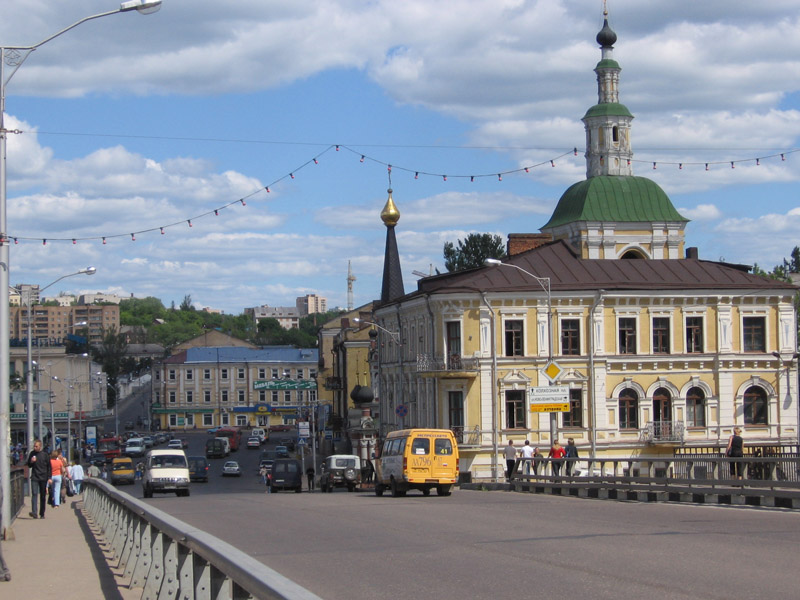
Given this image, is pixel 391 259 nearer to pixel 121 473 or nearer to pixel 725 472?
pixel 121 473

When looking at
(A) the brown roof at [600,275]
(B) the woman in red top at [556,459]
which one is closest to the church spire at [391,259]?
(A) the brown roof at [600,275]

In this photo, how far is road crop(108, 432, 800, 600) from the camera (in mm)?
11070

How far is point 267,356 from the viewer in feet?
475

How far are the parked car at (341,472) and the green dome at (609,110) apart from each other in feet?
93.0

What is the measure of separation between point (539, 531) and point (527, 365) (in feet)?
116

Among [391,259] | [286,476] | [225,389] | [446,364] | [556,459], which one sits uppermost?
[391,259]

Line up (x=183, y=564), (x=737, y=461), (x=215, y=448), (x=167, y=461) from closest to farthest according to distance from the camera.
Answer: (x=183, y=564), (x=737, y=461), (x=167, y=461), (x=215, y=448)

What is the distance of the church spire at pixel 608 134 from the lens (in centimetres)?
6700

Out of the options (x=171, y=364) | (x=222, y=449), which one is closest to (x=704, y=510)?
(x=222, y=449)

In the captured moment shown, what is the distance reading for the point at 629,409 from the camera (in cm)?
5347

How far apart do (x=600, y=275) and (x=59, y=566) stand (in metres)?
42.2

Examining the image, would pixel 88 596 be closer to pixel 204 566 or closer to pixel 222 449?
pixel 204 566

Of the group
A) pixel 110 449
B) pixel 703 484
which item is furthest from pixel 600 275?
pixel 110 449

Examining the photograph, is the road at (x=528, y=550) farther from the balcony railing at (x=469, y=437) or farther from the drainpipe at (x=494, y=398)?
the balcony railing at (x=469, y=437)
